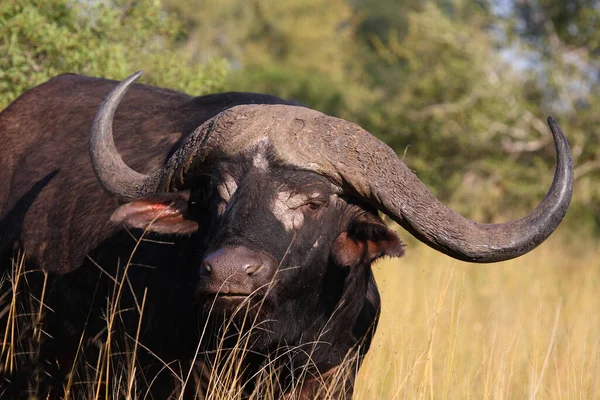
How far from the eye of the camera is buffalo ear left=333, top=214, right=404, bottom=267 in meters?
4.43

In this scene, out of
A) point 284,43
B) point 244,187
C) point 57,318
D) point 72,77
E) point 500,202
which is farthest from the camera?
point 284,43

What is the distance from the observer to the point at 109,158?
15.8ft

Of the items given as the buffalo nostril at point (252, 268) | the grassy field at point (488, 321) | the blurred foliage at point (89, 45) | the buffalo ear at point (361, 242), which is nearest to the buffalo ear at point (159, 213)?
the buffalo ear at point (361, 242)

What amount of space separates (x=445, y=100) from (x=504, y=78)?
2.94 feet

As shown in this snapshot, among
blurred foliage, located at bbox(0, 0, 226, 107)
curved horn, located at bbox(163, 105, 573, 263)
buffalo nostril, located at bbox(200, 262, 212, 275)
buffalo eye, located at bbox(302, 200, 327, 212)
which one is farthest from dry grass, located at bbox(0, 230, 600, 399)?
blurred foliage, located at bbox(0, 0, 226, 107)

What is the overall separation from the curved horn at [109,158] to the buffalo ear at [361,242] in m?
1.01

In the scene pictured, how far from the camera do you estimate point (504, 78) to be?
1320 cm

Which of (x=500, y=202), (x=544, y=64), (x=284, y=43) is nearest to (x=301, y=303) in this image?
(x=500, y=202)

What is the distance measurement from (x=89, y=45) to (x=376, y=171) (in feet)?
12.2

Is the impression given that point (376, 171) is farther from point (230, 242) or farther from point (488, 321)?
point (488, 321)

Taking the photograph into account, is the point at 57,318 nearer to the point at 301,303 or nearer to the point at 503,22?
the point at 301,303

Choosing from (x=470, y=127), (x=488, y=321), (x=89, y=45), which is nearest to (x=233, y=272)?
(x=89, y=45)

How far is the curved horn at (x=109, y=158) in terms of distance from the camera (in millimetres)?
4777

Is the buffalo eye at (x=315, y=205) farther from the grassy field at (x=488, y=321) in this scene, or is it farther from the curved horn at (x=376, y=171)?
the grassy field at (x=488, y=321)
